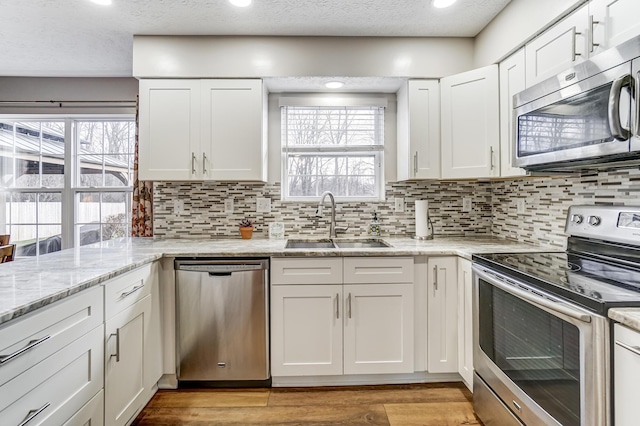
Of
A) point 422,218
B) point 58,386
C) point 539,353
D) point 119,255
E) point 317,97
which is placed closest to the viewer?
point 58,386

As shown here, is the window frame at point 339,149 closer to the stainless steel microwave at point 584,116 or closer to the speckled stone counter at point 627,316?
the stainless steel microwave at point 584,116

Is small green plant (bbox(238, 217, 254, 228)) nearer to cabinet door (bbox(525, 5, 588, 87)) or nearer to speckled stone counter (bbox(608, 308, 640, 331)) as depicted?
cabinet door (bbox(525, 5, 588, 87))

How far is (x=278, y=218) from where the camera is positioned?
2.85 metres

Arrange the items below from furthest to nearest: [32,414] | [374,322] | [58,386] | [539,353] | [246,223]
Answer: [246,223] < [374,322] < [539,353] < [58,386] < [32,414]

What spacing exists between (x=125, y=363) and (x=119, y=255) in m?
0.60

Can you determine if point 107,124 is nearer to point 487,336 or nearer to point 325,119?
point 325,119

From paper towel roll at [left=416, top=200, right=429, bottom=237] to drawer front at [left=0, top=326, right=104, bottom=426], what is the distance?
209 cm

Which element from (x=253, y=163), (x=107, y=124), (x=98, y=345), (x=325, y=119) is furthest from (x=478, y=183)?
(x=107, y=124)

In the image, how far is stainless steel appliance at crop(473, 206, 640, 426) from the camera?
3.51 feet

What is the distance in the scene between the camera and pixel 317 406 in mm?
2008

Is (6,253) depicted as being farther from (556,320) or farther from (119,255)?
(556,320)

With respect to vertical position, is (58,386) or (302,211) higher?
(302,211)

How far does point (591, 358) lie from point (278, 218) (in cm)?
217

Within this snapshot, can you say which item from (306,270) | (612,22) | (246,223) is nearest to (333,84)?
(246,223)
